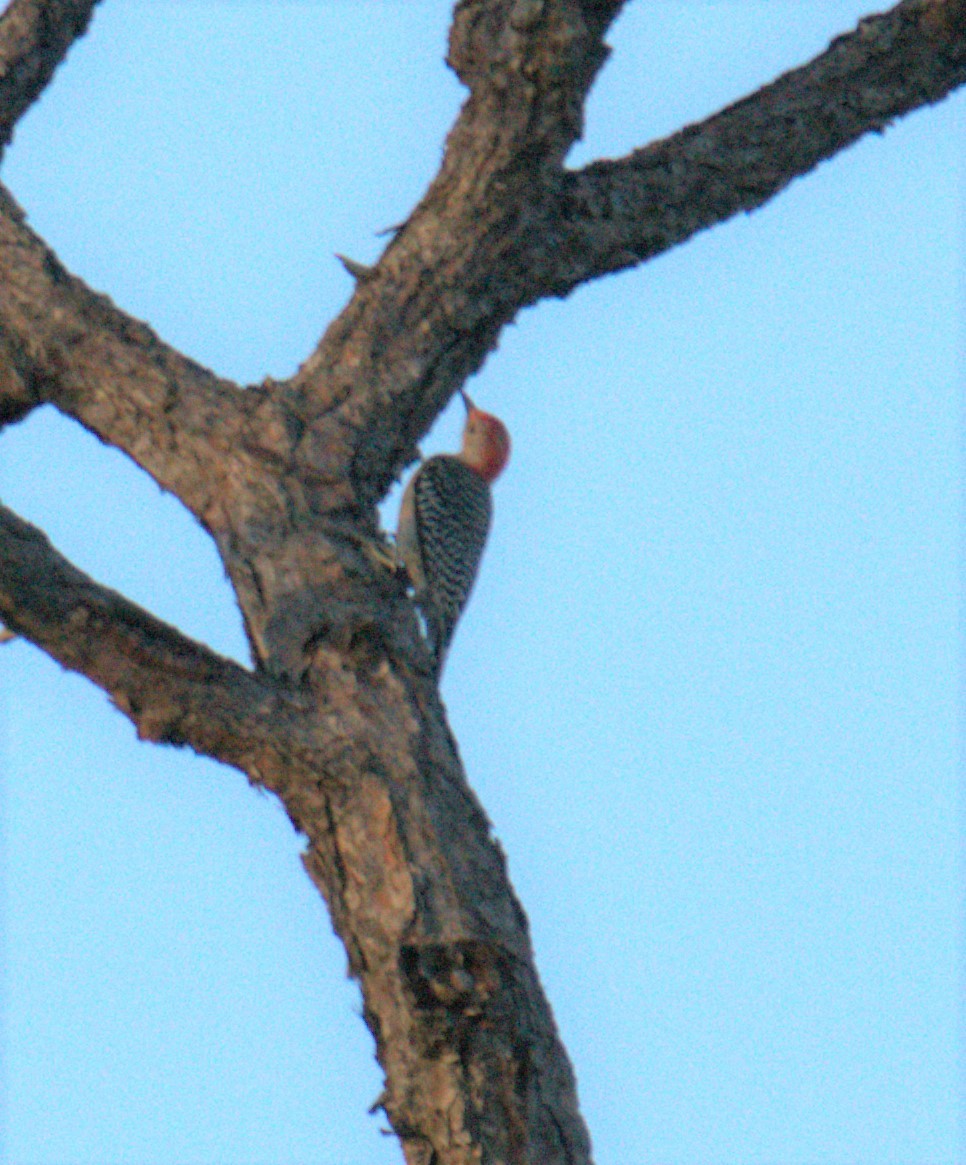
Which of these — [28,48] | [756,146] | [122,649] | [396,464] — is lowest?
[122,649]

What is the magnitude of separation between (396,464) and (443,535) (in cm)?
383

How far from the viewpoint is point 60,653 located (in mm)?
4531

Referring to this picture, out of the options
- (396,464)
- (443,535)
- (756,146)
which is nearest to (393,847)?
(396,464)

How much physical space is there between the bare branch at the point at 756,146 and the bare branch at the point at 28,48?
2618 mm

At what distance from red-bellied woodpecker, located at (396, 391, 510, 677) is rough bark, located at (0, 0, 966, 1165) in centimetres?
293

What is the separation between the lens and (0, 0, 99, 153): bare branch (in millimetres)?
7070

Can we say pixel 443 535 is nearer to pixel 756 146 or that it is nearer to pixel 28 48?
pixel 28 48

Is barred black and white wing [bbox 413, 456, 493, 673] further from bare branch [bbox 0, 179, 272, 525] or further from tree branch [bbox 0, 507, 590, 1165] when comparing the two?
tree branch [bbox 0, 507, 590, 1165]

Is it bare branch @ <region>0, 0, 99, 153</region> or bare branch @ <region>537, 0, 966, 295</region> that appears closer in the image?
bare branch @ <region>537, 0, 966, 295</region>

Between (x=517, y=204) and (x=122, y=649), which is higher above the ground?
(x=517, y=204)

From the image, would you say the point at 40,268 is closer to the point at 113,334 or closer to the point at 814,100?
the point at 113,334

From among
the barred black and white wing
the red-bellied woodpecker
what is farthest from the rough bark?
the barred black and white wing

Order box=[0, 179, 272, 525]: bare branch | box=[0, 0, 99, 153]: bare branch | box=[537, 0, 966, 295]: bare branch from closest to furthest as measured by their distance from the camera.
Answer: box=[0, 179, 272, 525]: bare branch < box=[537, 0, 966, 295]: bare branch < box=[0, 0, 99, 153]: bare branch

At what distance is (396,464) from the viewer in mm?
5809
